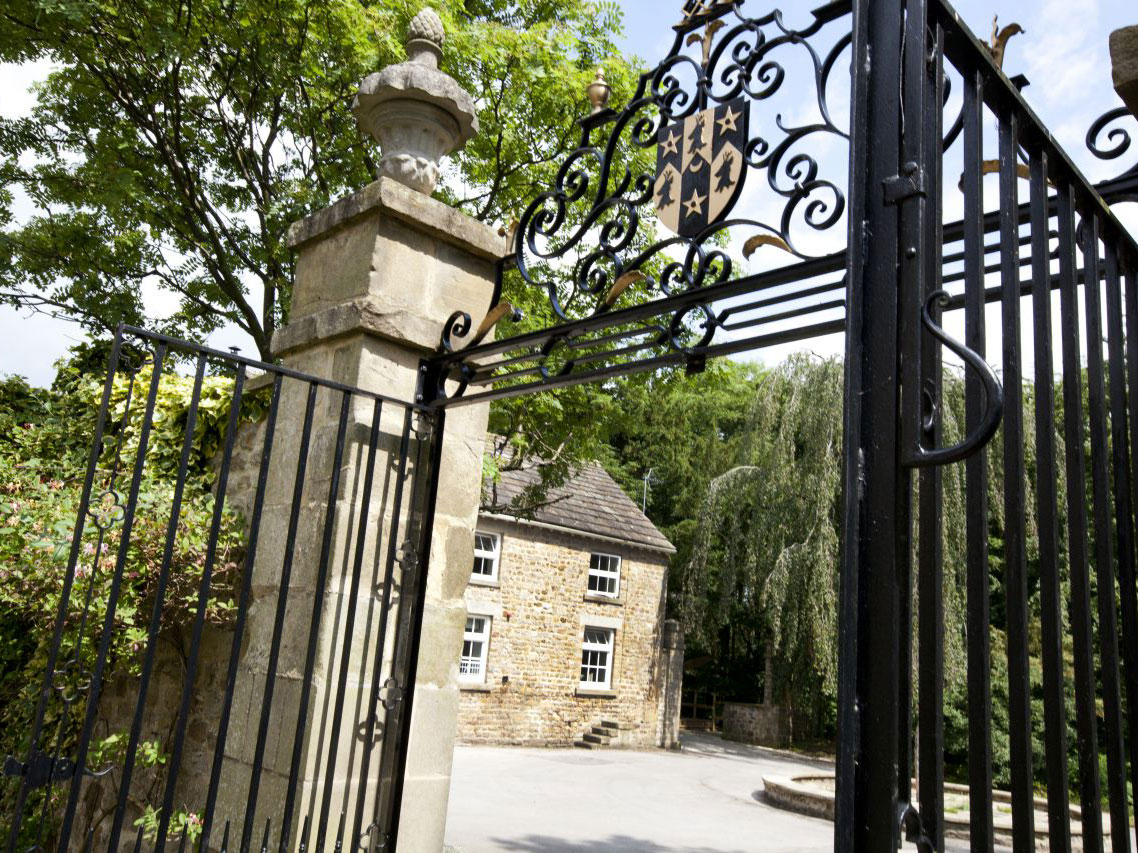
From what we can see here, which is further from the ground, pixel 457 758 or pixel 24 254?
pixel 24 254

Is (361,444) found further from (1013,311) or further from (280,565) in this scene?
(1013,311)

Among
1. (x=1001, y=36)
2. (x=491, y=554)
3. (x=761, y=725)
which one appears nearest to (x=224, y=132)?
(x=1001, y=36)

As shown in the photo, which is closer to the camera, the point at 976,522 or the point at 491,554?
the point at 976,522

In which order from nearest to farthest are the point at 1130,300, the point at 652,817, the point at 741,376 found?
the point at 1130,300
the point at 652,817
the point at 741,376

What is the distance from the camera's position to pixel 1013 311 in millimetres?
1715

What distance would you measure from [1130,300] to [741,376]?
30.0m

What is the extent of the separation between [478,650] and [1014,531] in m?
16.8

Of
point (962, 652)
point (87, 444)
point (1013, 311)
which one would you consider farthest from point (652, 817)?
point (1013, 311)

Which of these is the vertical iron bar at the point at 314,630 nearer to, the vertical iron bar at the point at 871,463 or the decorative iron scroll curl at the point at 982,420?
the vertical iron bar at the point at 871,463

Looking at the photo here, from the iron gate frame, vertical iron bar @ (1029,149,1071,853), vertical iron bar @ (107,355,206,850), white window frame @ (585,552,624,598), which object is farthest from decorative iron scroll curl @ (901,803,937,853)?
white window frame @ (585,552,624,598)

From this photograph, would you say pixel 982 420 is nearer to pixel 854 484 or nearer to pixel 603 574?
pixel 854 484

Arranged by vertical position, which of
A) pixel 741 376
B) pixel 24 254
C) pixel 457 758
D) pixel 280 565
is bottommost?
pixel 457 758

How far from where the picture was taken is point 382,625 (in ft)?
10.6

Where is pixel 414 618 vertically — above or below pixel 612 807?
above
